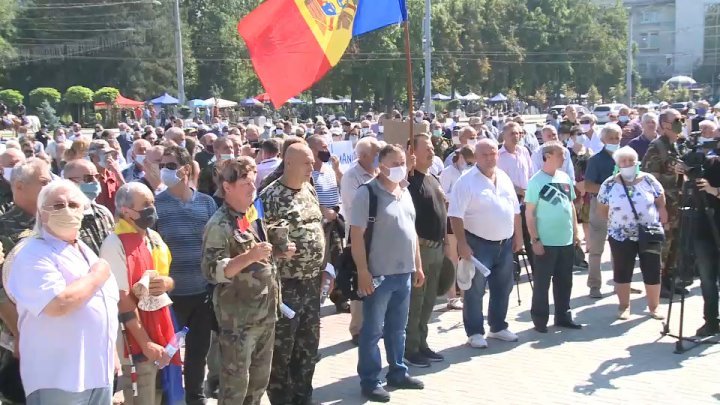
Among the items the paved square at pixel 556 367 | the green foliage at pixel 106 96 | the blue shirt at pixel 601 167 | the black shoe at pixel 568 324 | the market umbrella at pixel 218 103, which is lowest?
the paved square at pixel 556 367

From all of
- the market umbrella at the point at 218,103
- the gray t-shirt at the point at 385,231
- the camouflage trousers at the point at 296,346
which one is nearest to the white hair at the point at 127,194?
the camouflage trousers at the point at 296,346

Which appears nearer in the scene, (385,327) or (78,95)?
(385,327)

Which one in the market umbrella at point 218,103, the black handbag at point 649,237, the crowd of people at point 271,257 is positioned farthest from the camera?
the market umbrella at point 218,103

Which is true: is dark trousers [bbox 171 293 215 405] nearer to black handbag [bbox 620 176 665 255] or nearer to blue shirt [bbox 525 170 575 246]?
blue shirt [bbox 525 170 575 246]

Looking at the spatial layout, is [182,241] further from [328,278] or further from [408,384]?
[408,384]

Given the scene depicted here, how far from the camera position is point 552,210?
830 centimetres

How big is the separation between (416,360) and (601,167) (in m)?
4.07

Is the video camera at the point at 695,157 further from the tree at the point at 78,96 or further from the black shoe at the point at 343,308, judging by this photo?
the tree at the point at 78,96

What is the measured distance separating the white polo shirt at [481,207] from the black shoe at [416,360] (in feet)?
4.11

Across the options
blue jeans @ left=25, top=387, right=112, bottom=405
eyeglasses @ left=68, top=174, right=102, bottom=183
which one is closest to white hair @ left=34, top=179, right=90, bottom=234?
blue jeans @ left=25, top=387, right=112, bottom=405

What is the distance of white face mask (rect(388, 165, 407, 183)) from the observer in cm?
642

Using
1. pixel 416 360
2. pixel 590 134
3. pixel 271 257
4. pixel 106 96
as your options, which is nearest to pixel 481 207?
pixel 416 360

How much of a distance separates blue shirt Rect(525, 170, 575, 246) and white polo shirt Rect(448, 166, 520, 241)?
0.68 meters

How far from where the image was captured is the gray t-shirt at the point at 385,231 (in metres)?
6.41
